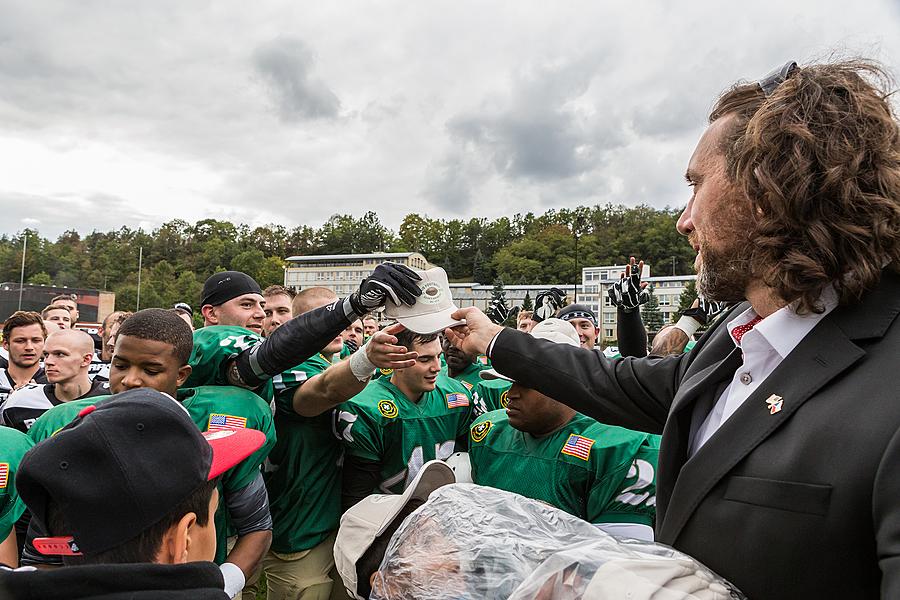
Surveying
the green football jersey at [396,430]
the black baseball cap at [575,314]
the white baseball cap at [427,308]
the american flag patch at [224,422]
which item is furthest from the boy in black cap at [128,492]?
the black baseball cap at [575,314]

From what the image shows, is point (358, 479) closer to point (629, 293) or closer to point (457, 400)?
point (457, 400)

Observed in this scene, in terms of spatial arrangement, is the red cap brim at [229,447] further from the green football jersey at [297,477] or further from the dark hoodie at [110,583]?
the green football jersey at [297,477]

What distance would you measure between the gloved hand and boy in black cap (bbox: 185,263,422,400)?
2.16 metres

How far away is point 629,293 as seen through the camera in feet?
16.5

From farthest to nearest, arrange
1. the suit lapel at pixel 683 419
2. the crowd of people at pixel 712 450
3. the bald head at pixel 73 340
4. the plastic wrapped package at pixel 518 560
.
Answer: the bald head at pixel 73 340
the suit lapel at pixel 683 419
the crowd of people at pixel 712 450
the plastic wrapped package at pixel 518 560

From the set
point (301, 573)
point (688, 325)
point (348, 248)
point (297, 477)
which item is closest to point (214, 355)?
point (297, 477)

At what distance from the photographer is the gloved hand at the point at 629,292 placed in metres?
5.00

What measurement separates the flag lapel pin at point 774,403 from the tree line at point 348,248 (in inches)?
3894

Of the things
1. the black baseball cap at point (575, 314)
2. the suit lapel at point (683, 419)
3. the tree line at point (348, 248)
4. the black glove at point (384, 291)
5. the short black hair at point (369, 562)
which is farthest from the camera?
the tree line at point (348, 248)

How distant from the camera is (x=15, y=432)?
Result: 2863 mm

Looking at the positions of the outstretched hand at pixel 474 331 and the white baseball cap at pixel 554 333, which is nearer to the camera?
the outstretched hand at pixel 474 331

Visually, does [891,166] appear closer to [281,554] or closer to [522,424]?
[522,424]

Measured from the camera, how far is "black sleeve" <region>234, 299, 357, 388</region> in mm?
3354

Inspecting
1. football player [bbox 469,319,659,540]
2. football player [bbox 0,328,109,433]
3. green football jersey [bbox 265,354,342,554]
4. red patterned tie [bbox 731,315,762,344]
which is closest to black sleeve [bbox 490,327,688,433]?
red patterned tie [bbox 731,315,762,344]
